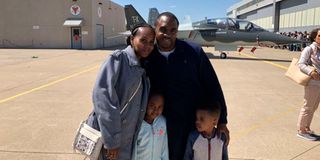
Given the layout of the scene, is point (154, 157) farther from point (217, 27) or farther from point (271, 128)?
point (217, 27)

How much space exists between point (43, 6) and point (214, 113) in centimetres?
3601


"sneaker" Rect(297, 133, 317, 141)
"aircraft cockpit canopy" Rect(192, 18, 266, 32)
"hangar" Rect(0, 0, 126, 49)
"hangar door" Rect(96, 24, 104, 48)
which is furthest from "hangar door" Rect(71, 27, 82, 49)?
"sneaker" Rect(297, 133, 317, 141)

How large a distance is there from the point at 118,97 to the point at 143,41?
451 mm

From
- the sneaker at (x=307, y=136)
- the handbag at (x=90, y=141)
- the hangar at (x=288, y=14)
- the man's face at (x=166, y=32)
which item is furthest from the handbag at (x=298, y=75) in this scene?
the hangar at (x=288, y=14)

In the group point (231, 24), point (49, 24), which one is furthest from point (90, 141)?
point (49, 24)

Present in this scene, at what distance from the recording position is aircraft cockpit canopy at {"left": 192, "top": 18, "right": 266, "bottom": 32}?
2147 cm

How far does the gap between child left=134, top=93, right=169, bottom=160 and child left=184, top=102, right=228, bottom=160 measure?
0.29 meters

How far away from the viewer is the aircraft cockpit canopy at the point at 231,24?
70.4ft

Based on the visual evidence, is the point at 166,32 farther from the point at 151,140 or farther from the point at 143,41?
the point at 151,140

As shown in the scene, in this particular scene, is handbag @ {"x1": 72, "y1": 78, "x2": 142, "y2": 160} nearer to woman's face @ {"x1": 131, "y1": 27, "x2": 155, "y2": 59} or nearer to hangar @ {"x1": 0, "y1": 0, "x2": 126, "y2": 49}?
woman's face @ {"x1": 131, "y1": 27, "x2": 155, "y2": 59}

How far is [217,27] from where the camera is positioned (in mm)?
22047

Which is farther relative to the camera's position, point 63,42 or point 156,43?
point 63,42

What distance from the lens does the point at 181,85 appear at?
9.16 feet

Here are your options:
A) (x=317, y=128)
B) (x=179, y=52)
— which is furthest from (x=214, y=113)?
(x=317, y=128)
